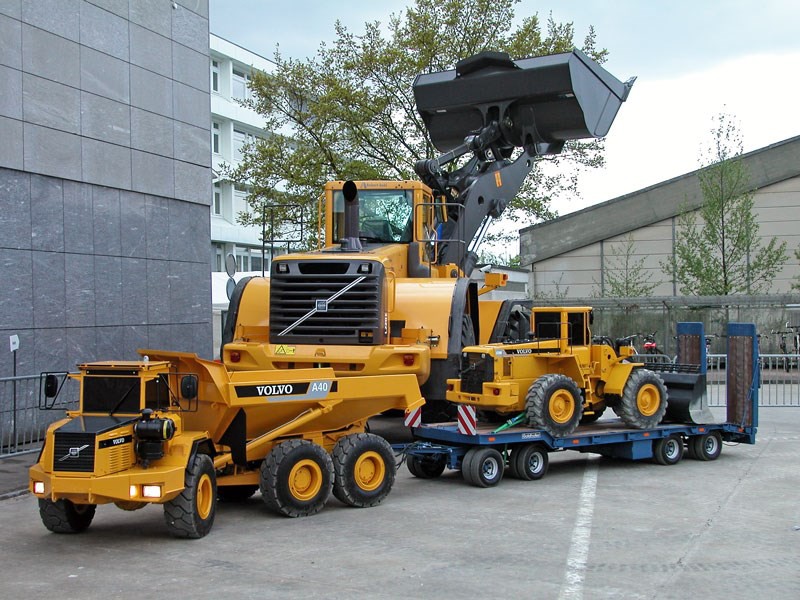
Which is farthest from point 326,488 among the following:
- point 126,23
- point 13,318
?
point 126,23

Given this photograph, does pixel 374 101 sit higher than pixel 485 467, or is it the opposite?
pixel 374 101

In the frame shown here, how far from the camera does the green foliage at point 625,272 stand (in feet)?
112

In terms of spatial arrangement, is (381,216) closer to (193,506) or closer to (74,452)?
(193,506)

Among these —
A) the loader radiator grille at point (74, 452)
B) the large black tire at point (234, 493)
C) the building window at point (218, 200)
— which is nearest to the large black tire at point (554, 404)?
the large black tire at point (234, 493)

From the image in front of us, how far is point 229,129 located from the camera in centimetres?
4941

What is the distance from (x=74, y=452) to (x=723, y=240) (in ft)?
86.4

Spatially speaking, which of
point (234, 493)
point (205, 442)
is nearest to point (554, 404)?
point (234, 493)

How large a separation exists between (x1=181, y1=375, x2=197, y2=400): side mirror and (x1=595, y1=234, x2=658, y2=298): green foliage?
26482 mm

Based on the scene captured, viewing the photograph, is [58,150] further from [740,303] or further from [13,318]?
[740,303]

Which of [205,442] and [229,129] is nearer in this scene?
[205,442]

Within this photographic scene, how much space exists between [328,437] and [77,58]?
8.73 metres

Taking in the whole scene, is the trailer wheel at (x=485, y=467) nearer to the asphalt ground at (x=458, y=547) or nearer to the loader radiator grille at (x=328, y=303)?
the asphalt ground at (x=458, y=547)

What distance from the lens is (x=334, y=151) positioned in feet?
89.5

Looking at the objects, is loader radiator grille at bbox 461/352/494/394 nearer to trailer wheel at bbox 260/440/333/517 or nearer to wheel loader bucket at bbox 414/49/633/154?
trailer wheel at bbox 260/440/333/517
